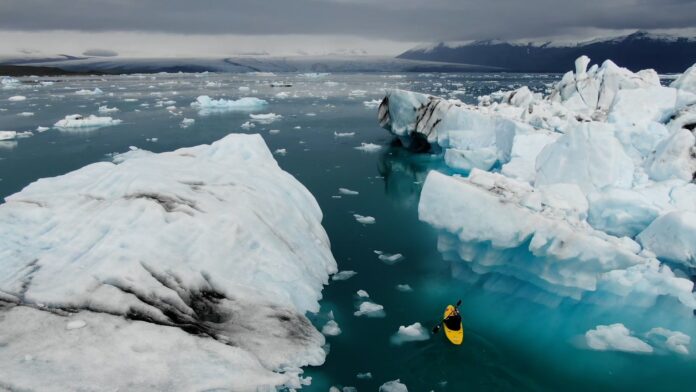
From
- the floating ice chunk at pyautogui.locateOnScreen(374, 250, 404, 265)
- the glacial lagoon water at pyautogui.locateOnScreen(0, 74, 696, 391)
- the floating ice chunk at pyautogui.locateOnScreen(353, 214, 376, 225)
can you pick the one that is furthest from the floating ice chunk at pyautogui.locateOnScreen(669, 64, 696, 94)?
the floating ice chunk at pyautogui.locateOnScreen(374, 250, 404, 265)

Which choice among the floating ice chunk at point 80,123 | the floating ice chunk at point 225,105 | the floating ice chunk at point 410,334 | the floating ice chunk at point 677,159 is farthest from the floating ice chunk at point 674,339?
the floating ice chunk at point 225,105

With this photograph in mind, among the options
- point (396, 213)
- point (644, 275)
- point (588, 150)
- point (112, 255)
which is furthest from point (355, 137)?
point (112, 255)

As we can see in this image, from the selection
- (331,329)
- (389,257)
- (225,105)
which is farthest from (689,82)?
(225,105)

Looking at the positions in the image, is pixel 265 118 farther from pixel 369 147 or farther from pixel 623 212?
pixel 623 212

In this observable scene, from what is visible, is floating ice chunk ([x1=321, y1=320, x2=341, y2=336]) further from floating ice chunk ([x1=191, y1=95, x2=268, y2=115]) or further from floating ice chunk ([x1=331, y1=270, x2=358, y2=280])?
floating ice chunk ([x1=191, y1=95, x2=268, y2=115])

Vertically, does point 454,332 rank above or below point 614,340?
above

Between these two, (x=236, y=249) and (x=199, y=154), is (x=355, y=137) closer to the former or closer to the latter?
(x=199, y=154)
